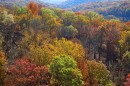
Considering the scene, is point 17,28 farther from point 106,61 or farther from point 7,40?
point 106,61


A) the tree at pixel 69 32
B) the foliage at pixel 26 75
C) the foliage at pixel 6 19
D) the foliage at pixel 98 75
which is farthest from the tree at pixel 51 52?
the tree at pixel 69 32

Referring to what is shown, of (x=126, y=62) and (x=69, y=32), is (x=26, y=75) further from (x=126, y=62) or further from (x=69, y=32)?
(x=69, y=32)

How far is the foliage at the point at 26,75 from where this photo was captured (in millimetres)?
75062

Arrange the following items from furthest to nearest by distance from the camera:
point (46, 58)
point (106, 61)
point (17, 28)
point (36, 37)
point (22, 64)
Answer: point (17, 28), point (106, 61), point (36, 37), point (46, 58), point (22, 64)

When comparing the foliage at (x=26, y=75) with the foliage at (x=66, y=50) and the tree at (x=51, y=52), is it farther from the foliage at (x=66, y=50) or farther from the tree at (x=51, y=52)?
the foliage at (x=66, y=50)

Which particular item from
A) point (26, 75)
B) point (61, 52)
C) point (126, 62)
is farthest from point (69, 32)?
point (26, 75)

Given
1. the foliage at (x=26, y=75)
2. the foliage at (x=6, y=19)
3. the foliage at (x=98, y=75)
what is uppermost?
the foliage at (x=6, y=19)

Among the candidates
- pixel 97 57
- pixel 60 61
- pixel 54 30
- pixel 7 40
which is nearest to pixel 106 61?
pixel 97 57

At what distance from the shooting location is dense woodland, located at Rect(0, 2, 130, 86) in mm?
75438

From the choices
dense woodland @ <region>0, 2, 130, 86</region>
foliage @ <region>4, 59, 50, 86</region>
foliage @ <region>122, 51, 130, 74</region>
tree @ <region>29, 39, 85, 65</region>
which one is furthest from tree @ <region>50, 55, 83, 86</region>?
foliage @ <region>122, 51, 130, 74</region>

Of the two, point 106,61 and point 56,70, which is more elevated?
point 56,70

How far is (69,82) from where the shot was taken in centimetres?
7206

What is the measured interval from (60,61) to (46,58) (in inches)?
616

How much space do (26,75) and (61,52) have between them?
2119cm
